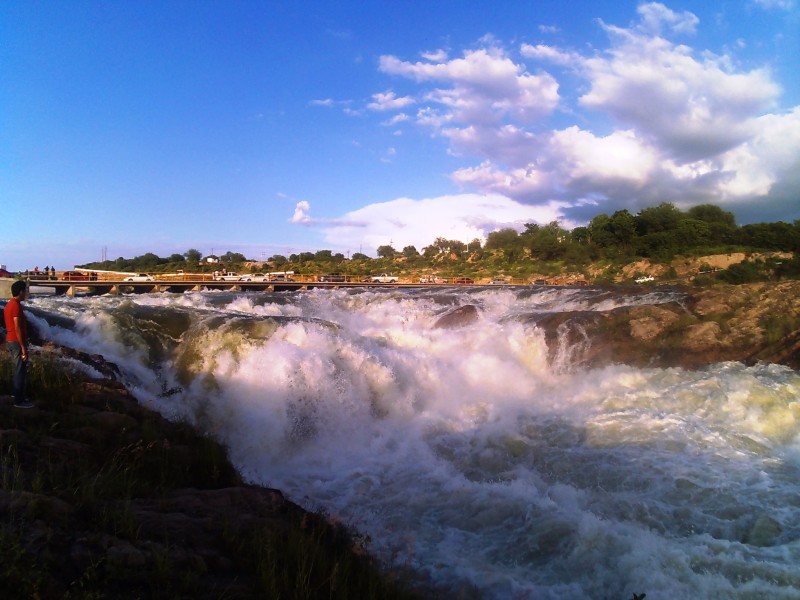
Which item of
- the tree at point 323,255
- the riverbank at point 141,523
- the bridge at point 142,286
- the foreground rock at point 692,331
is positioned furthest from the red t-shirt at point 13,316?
the tree at point 323,255

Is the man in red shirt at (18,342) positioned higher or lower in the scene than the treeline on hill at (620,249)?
lower

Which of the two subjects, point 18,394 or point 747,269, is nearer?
point 18,394

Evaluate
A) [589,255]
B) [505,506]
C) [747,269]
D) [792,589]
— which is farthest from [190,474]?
[589,255]

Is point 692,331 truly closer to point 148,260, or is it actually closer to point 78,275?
point 78,275

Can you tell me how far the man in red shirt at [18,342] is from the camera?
5750 millimetres

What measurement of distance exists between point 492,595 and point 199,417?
6537mm

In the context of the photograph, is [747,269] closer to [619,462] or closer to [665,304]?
[665,304]

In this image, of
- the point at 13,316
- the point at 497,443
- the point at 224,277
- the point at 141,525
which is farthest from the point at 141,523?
the point at 224,277

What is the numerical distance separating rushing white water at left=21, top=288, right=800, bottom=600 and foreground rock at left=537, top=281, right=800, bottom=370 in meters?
0.51

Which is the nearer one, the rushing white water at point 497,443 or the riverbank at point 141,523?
the riverbank at point 141,523

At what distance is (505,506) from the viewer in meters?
6.88

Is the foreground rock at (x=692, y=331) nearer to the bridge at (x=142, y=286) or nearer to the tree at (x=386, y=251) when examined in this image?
the bridge at (x=142, y=286)

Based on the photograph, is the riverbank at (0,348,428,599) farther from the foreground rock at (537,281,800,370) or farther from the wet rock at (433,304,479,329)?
the wet rock at (433,304,479,329)

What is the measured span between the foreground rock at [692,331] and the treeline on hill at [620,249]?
22.3m
